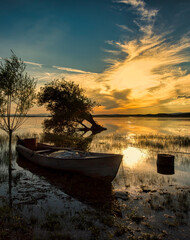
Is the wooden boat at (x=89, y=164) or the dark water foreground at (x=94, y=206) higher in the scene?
the wooden boat at (x=89, y=164)

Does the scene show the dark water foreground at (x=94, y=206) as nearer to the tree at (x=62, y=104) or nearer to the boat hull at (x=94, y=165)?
the boat hull at (x=94, y=165)

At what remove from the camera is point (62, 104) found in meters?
38.4

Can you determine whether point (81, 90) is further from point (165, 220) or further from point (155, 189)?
point (165, 220)

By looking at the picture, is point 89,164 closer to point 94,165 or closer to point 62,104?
point 94,165

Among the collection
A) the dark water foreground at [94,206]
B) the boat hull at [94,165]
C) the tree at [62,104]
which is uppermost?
the tree at [62,104]

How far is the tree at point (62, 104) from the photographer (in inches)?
1468

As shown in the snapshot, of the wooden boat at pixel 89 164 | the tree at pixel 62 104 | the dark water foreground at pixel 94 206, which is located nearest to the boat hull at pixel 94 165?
the wooden boat at pixel 89 164

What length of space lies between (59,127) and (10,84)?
2594cm

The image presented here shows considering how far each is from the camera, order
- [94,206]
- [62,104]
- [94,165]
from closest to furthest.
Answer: [94,206] < [94,165] < [62,104]

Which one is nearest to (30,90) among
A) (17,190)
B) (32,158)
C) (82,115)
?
(32,158)

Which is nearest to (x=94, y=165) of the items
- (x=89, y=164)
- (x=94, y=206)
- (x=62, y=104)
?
(x=89, y=164)

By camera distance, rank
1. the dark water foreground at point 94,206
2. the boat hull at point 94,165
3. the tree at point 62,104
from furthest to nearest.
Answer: the tree at point 62,104 → the boat hull at point 94,165 → the dark water foreground at point 94,206

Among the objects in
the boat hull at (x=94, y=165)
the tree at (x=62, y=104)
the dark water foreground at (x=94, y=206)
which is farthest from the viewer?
the tree at (x=62, y=104)

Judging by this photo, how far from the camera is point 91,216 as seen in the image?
5.84 meters
